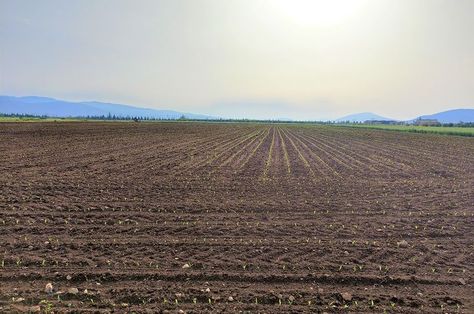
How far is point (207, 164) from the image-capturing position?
17.5 meters

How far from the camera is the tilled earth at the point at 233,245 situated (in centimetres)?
475

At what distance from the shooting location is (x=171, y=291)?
193 inches

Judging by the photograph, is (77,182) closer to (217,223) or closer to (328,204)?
(217,223)

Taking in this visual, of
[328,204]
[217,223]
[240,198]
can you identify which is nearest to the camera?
[217,223]

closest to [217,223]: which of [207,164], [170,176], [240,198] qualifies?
[240,198]

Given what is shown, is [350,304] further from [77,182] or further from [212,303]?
[77,182]

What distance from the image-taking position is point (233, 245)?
6.60 m

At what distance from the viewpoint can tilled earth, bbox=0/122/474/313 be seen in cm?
475

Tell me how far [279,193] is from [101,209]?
5340 mm

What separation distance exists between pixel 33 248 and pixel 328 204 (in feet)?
23.6

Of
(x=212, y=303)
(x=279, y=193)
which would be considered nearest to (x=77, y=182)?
(x=279, y=193)

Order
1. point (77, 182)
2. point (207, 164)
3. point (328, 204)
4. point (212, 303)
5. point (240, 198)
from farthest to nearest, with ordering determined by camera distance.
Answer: point (207, 164), point (77, 182), point (240, 198), point (328, 204), point (212, 303)

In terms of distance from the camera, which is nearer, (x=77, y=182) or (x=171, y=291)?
(x=171, y=291)

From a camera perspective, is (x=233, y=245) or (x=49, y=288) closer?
(x=49, y=288)
